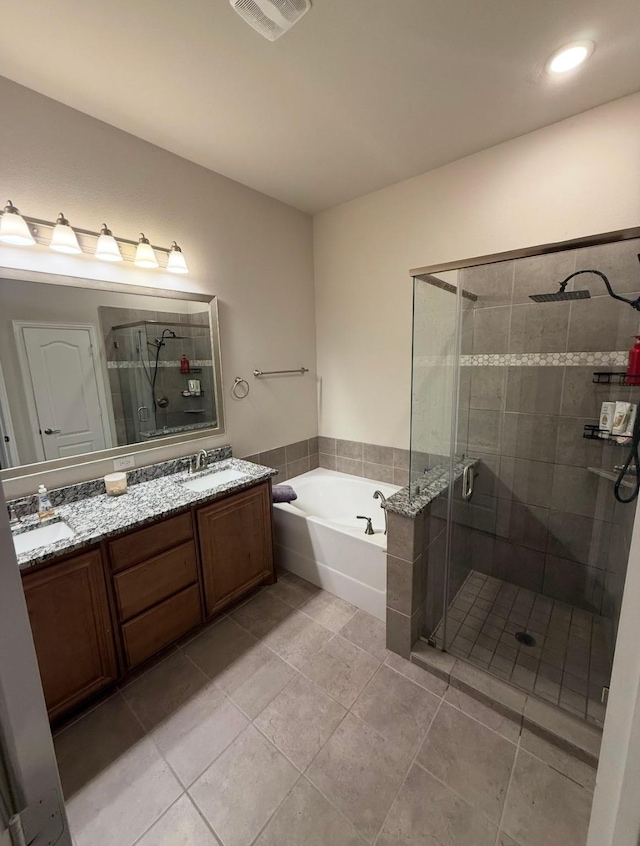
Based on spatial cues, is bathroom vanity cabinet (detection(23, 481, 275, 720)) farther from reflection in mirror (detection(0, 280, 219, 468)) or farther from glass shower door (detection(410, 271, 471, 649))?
glass shower door (detection(410, 271, 471, 649))

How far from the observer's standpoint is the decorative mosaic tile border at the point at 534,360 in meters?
1.91

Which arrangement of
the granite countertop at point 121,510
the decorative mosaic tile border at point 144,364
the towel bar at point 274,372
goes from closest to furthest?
the granite countertop at point 121,510
the decorative mosaic tile border at point 144,364
the towel bar at point 274,372

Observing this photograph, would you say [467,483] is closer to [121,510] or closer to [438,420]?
[438,420]

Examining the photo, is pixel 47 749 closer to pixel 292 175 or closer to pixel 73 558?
pixel 73 558

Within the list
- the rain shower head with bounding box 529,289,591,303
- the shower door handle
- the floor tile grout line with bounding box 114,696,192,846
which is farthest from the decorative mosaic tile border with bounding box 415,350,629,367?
the floor tile grout line with bounding box 114,696,192,846

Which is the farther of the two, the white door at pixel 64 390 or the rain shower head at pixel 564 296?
the rain shower head at pixel 564 296

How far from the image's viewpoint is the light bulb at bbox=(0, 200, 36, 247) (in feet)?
5.06

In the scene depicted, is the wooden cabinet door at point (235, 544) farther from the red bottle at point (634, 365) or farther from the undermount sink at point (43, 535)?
the red bottle at point (634, 365)

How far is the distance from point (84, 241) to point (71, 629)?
1.86 m

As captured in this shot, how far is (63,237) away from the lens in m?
1.71

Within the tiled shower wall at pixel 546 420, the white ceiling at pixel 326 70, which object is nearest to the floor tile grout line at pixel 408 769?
the tiled shower wall at pixel 546 420

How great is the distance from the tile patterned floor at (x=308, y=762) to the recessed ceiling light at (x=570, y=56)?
9.38ft

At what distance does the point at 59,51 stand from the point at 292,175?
1.32 meters

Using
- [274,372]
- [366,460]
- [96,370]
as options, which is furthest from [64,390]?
[366,460]
